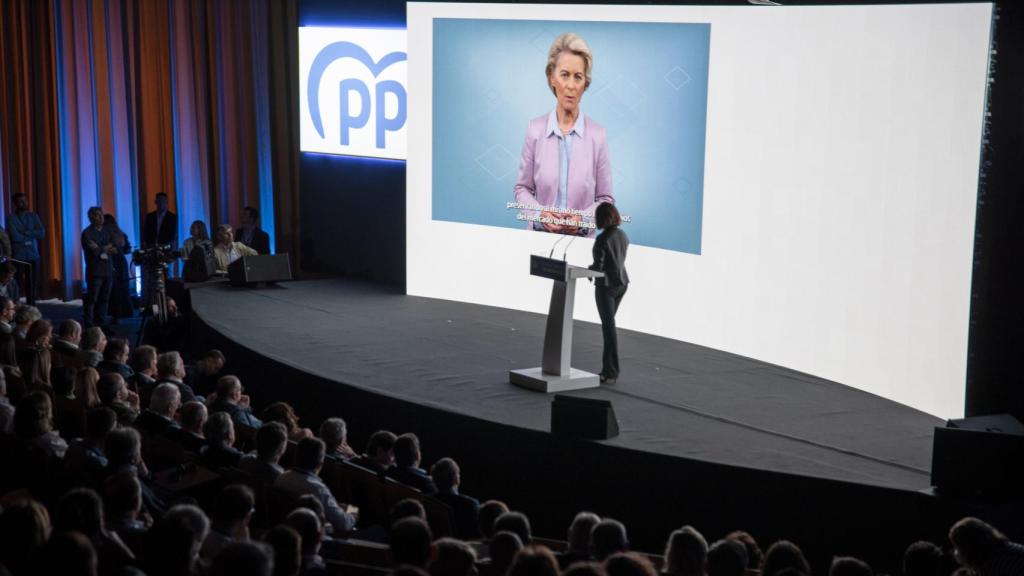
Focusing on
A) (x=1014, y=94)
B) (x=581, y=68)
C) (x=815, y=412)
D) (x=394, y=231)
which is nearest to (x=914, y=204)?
(x=1014, y=94)

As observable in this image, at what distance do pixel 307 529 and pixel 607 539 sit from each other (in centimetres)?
101

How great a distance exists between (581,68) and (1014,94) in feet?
12.5

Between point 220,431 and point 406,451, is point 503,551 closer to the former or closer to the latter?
point 406,451

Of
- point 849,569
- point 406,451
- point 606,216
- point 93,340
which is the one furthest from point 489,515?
point 93,340

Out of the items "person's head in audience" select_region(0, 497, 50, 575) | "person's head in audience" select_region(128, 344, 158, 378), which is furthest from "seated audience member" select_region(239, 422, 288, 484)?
"person's head in audience" select_region(128, 344, 158, 378)

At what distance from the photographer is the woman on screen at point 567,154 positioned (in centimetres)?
884

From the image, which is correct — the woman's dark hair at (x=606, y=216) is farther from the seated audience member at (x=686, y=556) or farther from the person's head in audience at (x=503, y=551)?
the person's head in audience at (x=503, y=551)

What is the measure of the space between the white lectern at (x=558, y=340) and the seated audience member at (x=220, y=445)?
93.8 inches

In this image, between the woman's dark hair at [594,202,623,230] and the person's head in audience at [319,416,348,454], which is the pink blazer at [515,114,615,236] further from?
the person's head in audience at [319,416,348,454]

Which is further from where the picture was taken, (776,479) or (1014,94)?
(1014,94)

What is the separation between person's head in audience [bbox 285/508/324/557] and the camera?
3.52m

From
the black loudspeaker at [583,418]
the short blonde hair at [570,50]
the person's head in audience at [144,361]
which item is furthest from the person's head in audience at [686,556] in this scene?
the short blonde hair at [570,50]

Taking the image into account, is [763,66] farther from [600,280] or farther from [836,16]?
[600,280]

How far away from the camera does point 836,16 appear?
709 cm
